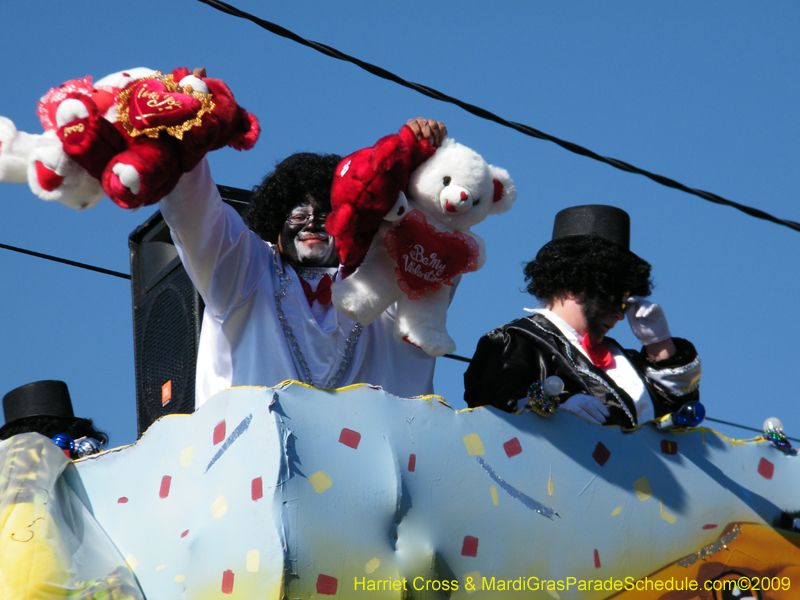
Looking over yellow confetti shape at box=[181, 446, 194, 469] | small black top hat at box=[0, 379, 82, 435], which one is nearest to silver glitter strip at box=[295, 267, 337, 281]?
yellow confetti shape at box=[181, 446, 194, 469]

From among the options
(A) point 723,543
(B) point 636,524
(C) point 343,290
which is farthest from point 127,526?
Answer: (A) point 723,543

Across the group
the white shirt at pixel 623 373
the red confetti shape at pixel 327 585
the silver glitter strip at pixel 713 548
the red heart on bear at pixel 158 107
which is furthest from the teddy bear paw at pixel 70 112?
the silver glitter strip at pixel 713 548

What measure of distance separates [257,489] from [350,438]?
0.29 metres

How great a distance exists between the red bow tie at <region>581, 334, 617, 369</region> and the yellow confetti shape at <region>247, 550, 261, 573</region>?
1.58 m

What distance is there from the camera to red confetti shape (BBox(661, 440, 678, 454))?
3.14 m

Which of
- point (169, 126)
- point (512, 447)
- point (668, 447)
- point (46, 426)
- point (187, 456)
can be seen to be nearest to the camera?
point (169, 126)

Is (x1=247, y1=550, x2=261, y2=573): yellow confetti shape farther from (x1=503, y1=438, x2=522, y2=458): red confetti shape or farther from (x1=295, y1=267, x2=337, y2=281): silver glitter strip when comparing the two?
(x1=295, y1=267, x2=337, y2=281): silver glitter strip

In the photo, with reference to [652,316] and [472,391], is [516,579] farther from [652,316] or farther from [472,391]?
[652,316]

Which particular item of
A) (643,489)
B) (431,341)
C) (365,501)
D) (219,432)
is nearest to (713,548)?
(643,489)

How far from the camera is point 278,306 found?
11.0ft

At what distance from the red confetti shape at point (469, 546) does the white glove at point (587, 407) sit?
2.09ft

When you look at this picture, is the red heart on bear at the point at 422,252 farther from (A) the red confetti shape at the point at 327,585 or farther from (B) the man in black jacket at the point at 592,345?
(A) the red confetti shape at the point at 327,585

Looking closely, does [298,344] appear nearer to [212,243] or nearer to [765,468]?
[212,243]

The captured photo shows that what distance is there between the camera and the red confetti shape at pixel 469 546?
269 cm
